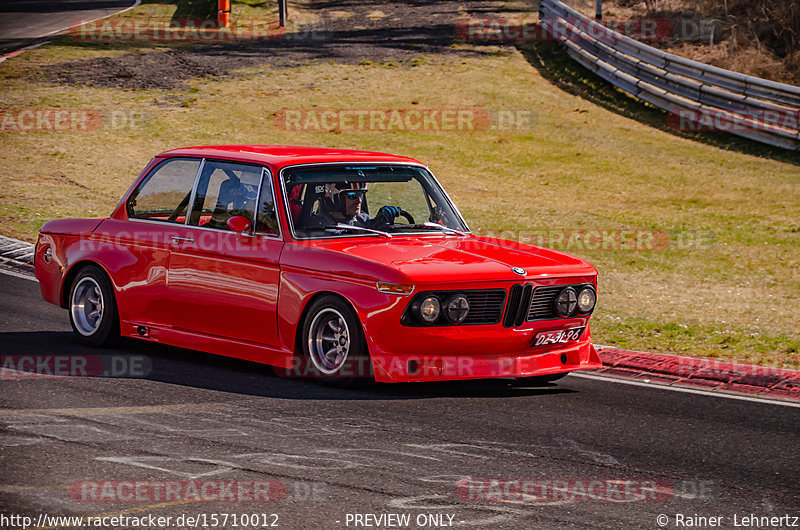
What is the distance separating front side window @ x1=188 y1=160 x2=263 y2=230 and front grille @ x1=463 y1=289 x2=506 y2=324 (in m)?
2.05

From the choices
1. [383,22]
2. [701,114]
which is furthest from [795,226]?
[383,22]

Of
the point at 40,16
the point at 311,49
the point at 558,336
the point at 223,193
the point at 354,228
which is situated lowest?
the point at 558,336

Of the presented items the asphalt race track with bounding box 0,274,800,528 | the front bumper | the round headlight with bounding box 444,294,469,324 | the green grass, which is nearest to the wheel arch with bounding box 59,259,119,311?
the asphalt race track with bounding box 0,274,800,528

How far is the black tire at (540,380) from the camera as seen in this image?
870cm

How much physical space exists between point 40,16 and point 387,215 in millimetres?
31999

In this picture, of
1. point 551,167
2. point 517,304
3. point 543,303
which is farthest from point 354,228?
point 551,167

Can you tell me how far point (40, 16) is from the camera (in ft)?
122

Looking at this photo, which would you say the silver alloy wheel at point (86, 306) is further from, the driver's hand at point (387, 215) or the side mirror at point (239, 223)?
the driver's hand at point (387, 215)

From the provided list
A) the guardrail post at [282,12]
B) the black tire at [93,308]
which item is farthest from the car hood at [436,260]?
the guardrail post at [282,12]

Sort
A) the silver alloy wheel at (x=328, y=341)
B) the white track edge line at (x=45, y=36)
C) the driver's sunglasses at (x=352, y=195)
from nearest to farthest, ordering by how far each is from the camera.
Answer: the silver alloy wheel at (x=328, y=341) → the driver's sunglasses at (x=352, y=195) → the white track edge line at (x=45, y=36)

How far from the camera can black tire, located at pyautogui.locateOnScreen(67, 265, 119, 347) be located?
927cm

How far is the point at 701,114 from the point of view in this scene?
25516 mm

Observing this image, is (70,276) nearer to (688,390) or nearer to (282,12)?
(688,390)

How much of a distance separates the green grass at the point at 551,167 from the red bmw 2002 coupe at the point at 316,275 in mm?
2634
